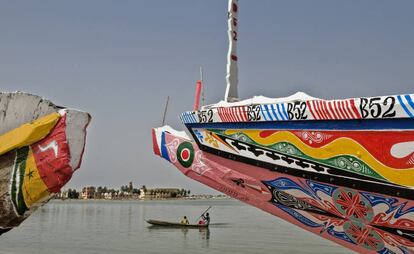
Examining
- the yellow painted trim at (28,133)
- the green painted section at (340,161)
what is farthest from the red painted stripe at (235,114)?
the yellow painted trim at (28,133)

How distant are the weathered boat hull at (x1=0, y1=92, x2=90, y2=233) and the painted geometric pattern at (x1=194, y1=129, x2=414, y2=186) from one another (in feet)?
12.0

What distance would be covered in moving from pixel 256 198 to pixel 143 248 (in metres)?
20.3

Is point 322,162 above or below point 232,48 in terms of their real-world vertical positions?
below

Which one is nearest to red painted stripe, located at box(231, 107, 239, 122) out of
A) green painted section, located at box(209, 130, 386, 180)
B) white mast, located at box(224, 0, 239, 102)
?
green painted section, located at box(209, 130, 386, 180)

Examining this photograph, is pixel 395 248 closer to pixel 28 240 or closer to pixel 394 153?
pixel 394 153

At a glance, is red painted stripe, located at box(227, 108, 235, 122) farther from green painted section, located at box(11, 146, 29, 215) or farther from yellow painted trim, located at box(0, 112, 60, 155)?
green painted section, located at box(11, 146, 29, 215)

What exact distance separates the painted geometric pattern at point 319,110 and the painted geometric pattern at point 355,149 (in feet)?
0.76

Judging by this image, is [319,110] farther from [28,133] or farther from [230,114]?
[28,133]

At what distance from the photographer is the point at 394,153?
614 cm

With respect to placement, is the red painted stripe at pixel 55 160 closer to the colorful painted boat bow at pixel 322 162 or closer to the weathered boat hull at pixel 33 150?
the weathered boat hull at pixel 33 150

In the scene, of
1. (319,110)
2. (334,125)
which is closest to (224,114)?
(319,110)

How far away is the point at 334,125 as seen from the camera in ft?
21.6

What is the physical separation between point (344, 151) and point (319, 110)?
2.16 feet

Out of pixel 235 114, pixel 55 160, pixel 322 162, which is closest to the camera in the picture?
pixel 55 160
